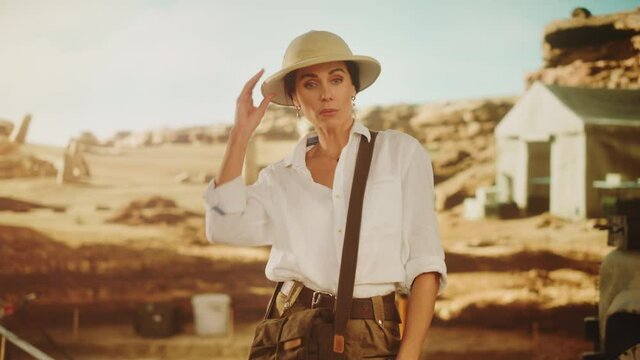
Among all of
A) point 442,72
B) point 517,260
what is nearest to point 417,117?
point 442,72

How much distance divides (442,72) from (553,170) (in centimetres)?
162

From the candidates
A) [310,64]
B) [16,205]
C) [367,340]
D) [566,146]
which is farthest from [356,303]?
[16,205]

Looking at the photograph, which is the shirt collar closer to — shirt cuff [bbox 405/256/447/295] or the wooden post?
shirt cuff [bbox 405/256/447/295]

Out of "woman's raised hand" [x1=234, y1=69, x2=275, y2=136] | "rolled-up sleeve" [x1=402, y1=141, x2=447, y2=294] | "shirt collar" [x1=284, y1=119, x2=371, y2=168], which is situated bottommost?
"rolled-up sleeve" [x1=402, y1=141, x2=447, y2=294]

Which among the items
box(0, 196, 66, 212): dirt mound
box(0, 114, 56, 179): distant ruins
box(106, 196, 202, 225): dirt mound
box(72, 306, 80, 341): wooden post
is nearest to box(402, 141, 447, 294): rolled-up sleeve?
box(72, 306, 80, 341): wooden post

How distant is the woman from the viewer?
5.12ft

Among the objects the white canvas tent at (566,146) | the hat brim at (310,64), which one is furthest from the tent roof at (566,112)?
the hat brim at (310,64)

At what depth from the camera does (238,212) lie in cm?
164

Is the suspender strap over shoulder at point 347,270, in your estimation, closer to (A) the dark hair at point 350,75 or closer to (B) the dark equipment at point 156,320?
(A) the dark hair at point 350,75

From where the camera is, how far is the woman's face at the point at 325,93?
5.79ft

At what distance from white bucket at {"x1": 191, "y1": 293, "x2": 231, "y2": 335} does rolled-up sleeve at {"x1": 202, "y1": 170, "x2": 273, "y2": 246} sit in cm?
540

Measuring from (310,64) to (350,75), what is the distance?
19 centimetres

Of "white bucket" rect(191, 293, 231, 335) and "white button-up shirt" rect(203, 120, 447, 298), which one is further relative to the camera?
"white bucket" rect(191, 293, 231, 335)

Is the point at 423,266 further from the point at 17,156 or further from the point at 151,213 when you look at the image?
the point at 17,156
